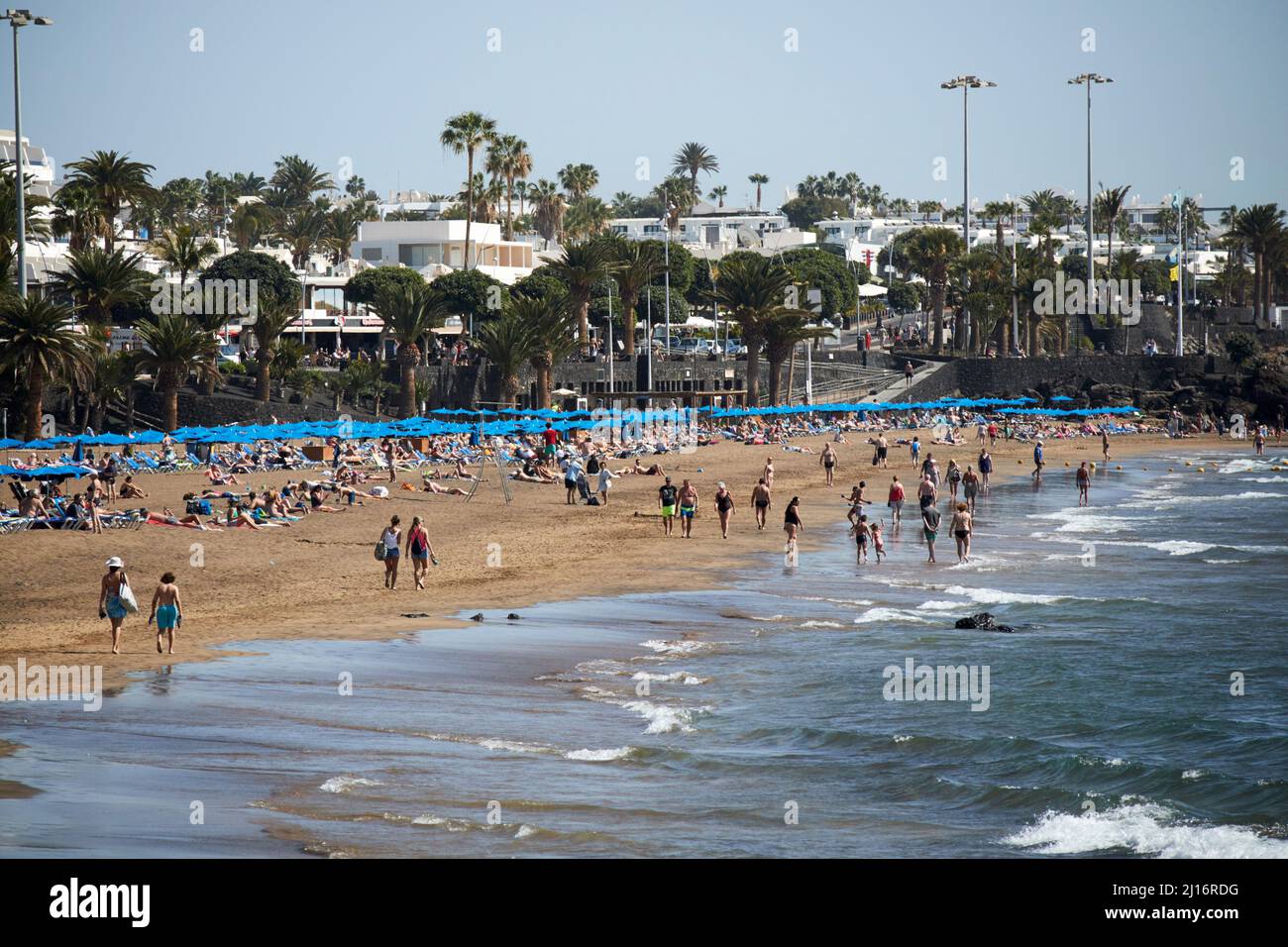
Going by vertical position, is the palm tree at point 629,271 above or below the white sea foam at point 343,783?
above

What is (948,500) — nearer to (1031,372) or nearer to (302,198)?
(1031,372)

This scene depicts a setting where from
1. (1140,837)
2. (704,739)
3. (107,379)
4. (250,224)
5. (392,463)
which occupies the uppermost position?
(250,224)

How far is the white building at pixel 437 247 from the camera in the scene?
91625 millimetres

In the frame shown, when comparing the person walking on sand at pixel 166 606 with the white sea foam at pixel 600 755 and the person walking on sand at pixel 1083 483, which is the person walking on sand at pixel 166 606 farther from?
the person walking on sand at pixel 1083 483

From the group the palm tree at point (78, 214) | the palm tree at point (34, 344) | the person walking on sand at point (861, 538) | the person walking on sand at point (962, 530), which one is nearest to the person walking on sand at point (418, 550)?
the person walking on sand at point (861, 538)

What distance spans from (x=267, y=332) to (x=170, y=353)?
7.10 m

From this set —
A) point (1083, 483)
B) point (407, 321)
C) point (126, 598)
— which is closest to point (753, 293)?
point (407, 321)

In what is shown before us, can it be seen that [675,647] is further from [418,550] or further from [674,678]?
[418,550]

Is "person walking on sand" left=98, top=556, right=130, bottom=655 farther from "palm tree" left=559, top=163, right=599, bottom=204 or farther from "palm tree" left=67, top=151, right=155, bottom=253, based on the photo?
"palm tree" left=559, top=163, right=599, bottom=204

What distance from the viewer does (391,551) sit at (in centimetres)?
2119

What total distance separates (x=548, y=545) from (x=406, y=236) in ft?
234

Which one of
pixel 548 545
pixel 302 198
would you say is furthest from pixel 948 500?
pixel 302 198

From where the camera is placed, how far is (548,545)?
2756 cm

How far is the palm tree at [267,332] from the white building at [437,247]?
117 feet
